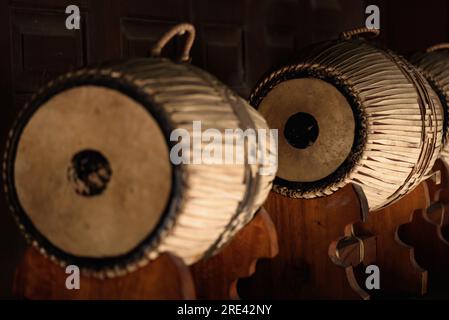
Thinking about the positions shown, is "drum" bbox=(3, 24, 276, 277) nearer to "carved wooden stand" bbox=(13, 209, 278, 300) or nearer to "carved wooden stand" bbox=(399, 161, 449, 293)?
"carved wooden stand" bbox=(13, 209, 278, 300)

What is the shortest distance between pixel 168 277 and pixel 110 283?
143 mm

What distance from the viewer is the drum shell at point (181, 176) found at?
55.1 inches

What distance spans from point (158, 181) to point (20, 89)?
851mm

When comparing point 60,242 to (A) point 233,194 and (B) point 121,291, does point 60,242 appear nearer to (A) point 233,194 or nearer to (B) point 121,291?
(B) point 121,291

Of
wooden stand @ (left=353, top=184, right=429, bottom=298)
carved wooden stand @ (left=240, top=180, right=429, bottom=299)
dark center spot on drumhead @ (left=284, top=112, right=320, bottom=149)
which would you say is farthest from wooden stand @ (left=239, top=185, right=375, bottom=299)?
wooden stand @ (left=353, top=184, right=429, bottom=298)

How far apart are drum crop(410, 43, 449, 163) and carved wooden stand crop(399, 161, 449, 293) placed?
0.18 meters

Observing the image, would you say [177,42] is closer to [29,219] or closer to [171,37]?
[171,37]

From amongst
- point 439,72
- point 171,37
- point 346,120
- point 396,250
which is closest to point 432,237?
point 396,250

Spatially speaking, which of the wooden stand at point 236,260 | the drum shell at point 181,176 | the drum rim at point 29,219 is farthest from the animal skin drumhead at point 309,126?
the drum rim at point 29,219

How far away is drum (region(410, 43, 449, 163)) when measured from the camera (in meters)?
2.60

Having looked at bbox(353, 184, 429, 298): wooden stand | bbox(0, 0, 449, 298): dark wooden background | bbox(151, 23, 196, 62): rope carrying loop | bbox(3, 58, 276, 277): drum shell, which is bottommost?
bbox(353, 184, 429, 298): wooden stand

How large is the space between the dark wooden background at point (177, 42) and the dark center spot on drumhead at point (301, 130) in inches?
23.3

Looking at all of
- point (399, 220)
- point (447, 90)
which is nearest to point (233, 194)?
point (399, 220)

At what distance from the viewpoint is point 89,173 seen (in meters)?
1.46
